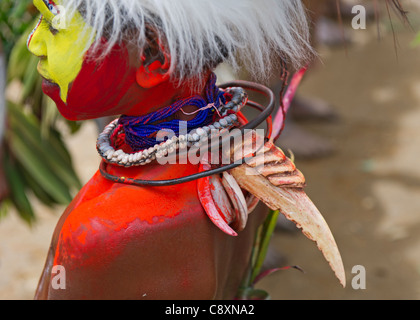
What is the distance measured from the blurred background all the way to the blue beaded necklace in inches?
7.7

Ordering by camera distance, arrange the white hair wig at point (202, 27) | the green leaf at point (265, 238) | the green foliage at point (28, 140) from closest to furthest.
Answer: the white hair wig at point (202, 27) → the green leaf at point (265, 238) → the green foliage at point (28, 140)

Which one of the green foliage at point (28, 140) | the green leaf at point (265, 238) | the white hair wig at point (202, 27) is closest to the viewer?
the white hair wig at point (202, 27)

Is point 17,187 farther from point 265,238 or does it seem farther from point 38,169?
point 265,238

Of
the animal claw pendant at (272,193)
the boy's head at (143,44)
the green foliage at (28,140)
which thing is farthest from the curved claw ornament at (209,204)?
the green foliage at (28,140)

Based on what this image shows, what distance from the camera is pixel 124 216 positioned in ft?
2.30

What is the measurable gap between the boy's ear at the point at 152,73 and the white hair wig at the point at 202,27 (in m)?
0.01

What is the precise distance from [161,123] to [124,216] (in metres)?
0.12

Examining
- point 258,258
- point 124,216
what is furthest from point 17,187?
point 124,216

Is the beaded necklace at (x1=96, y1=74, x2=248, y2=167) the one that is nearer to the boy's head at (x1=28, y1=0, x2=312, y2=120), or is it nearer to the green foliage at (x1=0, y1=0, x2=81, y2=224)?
the boy's head at (x1=28, y1=0, x2=312, y2=120)

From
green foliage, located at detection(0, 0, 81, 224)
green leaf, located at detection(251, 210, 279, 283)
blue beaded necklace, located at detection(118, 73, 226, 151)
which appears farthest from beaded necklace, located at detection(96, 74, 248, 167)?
green foliage, located at detection(0, 0, 81, 224)

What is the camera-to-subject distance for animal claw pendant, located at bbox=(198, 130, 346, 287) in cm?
72

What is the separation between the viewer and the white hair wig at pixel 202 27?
0.66 m

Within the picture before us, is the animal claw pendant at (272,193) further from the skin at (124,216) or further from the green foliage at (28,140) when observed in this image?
the green foliage at (28,140)
